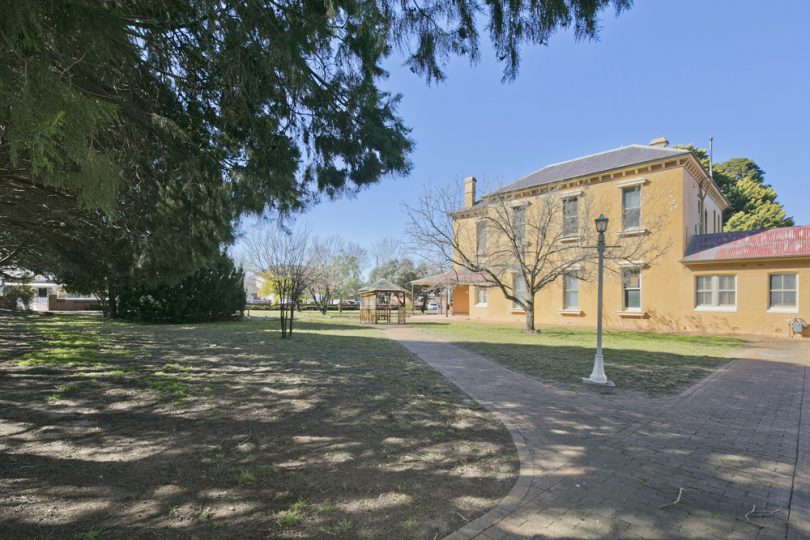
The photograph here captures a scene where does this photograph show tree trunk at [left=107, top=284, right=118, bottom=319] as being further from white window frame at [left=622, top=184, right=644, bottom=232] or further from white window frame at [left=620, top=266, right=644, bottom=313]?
white window frame at [left=622, top=184, right=644, bottom=232]

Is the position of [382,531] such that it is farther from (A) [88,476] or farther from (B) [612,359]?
(B) [612,359]

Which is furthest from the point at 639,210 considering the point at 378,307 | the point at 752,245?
→ the point at 378,307

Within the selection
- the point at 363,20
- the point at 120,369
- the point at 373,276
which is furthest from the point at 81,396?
the point at 373,276

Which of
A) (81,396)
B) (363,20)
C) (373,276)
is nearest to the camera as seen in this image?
(363,20)

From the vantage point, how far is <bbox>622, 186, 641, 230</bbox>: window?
2025 centimetres

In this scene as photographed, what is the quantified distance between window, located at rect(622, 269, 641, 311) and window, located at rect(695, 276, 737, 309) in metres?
2.43

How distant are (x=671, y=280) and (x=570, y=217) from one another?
5821 mm

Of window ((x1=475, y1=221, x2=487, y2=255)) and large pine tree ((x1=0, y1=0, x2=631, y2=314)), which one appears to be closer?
large pine tree ((x1=0, y1=0, x2=631, y2=314))

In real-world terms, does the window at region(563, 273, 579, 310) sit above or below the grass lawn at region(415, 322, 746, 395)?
above

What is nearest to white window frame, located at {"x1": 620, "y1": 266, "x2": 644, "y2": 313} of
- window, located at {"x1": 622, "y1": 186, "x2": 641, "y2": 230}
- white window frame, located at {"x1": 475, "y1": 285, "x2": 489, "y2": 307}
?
window, located at {"x1": 622, "y1": 186, "x2": 641, "y2": 230}

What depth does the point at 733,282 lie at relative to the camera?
17797 mm

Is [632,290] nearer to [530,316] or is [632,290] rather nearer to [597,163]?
[530,316]

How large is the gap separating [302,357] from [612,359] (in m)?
8.21

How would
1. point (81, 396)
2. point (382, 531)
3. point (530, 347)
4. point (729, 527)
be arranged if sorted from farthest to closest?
point (530, 347) → point (81, 396) → point (729, 527) → point (382, 531)
